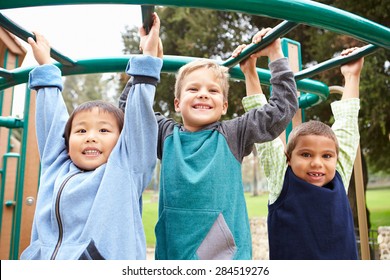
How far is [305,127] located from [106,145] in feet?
1.89

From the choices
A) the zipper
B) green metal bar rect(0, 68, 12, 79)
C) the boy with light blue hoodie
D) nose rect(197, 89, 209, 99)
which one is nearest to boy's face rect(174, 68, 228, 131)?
nose rect(197, 89, 209, 99)

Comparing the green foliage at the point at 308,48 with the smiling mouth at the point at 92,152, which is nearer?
the smiling mouth at the point at 92,152

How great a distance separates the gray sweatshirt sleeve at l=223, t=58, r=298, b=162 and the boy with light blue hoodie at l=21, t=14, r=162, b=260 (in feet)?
0.68

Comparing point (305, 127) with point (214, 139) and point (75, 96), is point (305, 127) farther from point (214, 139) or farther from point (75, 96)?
point (75, 96)

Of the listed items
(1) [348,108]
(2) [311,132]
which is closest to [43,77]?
(2) [311,132]

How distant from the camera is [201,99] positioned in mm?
1037

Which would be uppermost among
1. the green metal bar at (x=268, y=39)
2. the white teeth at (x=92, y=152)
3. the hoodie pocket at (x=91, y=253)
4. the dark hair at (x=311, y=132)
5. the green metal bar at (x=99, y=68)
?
the green metal bar at (x=99, y=68)

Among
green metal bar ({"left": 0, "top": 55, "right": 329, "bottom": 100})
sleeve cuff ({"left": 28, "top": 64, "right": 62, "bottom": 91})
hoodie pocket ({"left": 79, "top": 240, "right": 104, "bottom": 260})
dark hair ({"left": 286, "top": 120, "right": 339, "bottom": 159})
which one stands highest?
green metal bar ({"left": 0, "top": 55, "right": 329, "bottom": 100})

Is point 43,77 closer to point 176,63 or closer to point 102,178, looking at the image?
point 102,178

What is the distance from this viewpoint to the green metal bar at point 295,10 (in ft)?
2.67

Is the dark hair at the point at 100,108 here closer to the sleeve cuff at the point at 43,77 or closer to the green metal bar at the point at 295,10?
the sleeve cuff at the point at 43,77

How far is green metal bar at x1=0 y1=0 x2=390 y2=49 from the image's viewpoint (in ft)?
2.67

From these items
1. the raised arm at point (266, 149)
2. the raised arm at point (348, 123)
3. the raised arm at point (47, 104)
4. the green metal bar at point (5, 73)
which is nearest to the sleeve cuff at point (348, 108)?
the raised arm at point (348, 123)

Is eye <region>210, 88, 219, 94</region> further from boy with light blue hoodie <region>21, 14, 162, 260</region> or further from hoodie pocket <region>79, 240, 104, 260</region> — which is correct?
hoodie pocket <region>79, 240, 104, 260</region>
